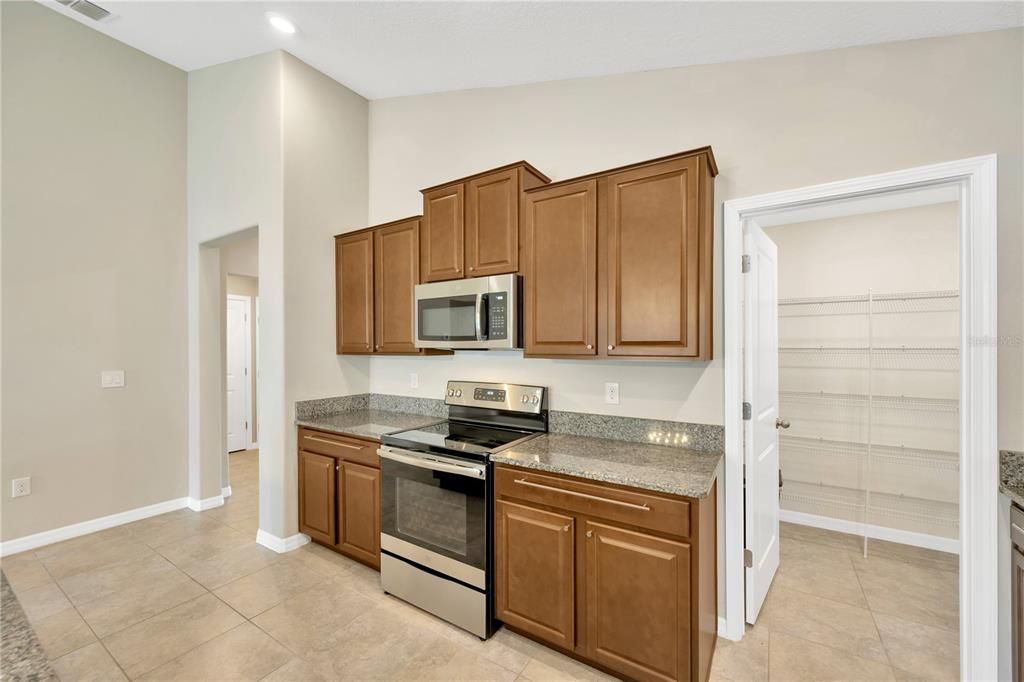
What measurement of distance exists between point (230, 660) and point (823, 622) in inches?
118

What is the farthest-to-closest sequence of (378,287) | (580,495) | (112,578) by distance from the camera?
1. (378,287)
2. (112,578)
3. (580,495)

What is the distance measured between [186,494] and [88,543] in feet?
2.55

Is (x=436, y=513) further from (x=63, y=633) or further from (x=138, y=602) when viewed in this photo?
(x=63, y=633)

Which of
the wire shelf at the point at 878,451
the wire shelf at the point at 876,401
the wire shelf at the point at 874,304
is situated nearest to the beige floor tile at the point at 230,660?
the wire shelf at the point at 878,451

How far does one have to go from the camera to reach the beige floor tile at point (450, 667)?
77.8 inches

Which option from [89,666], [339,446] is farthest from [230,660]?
[339,446]

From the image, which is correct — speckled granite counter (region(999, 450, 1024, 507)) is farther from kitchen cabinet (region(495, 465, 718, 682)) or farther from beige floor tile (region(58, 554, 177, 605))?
beige floor tile (region(58, 554, 177, 605))

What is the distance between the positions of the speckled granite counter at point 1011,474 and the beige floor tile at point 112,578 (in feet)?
14.3

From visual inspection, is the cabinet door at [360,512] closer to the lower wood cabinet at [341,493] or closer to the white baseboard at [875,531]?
the lower wood cabinet at [341,493]

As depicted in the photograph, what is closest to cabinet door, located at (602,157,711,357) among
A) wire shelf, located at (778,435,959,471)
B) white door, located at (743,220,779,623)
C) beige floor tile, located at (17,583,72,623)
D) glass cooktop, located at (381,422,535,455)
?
white door, located at (743,220,779,623)

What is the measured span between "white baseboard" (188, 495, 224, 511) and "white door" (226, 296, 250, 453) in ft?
6.58

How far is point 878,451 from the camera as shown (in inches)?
133

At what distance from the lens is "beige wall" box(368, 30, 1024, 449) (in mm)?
1743

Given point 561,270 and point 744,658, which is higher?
point 561,270
